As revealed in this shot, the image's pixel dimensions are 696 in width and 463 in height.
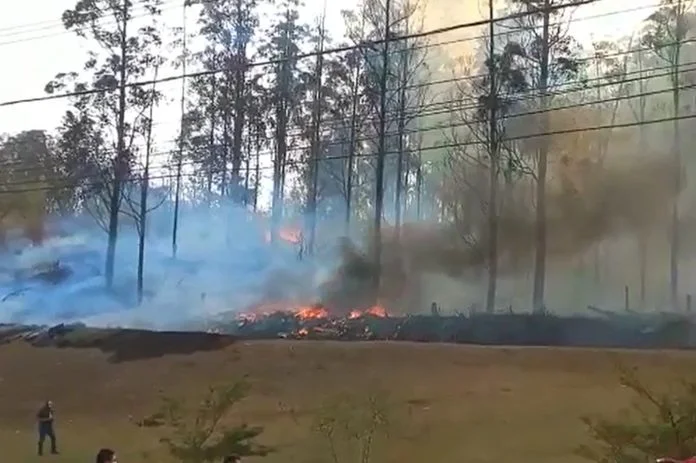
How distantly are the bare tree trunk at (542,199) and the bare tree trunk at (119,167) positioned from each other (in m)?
12.2

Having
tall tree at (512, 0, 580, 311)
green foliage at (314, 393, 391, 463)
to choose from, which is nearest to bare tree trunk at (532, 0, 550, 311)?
tall tree at (512, 0, 580, 311)

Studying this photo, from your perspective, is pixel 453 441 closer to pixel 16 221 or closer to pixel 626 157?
pixel 626 157

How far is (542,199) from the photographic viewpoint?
25219mm

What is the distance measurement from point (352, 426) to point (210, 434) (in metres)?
1.94

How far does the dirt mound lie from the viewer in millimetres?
21156

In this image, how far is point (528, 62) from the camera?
982 inches

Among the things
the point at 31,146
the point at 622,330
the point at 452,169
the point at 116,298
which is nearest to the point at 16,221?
the point at 31,146

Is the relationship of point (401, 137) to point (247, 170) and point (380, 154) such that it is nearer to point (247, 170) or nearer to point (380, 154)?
point (380, 154)

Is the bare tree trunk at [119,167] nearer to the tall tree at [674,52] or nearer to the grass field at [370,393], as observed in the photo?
the grass field at [370,393]

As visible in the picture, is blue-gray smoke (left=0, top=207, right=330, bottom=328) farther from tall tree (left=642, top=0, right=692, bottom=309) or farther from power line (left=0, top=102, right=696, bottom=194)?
tall tree (left=642, top=0, right=692, bottom=309)

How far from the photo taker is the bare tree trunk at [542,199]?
80.1 feet

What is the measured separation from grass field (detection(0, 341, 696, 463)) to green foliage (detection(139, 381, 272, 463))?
0.68 metres

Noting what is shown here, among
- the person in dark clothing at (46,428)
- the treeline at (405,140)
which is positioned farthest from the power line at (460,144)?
the person in dark clothing at (46,428)

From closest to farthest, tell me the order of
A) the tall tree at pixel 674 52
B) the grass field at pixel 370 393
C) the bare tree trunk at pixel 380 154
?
the grass field at pixel 370 393
the tall tree at pixel 674 52
the bare tree trunk at pixel 380 154
